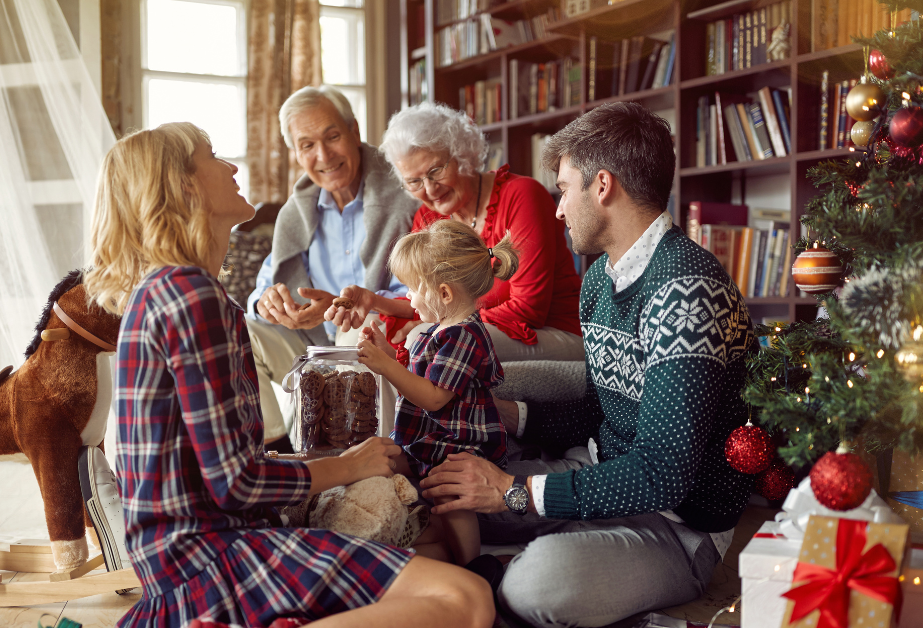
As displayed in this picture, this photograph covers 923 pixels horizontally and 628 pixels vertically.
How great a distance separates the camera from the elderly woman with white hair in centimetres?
221

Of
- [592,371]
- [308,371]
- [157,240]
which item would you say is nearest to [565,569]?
[592,371]

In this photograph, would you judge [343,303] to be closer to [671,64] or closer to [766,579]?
[766,579]

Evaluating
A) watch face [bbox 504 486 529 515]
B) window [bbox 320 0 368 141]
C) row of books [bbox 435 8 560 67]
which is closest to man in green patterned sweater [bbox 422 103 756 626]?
watch face [bbox 504 486 529 515]

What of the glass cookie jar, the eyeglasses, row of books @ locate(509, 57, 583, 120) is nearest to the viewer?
the glass cookie jar

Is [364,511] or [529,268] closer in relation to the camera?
[364,511]

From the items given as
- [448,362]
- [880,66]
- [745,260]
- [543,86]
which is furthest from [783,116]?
[448,362]

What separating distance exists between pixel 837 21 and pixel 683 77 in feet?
1.88

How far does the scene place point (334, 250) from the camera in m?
2.70

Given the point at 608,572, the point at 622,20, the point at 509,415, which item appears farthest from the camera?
the point at 622,20

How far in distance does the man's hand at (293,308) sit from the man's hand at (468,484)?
731mm

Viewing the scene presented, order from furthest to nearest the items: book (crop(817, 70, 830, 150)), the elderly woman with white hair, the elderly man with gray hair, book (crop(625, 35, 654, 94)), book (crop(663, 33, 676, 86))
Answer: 1. book (crop(625, 35, 654, 94))
2. book (crop(663, 33, 676, 86))
3. book (crop(817, 70, 830, 150))
4. the elderly man with gray hair
5. the elderly woman with white hair

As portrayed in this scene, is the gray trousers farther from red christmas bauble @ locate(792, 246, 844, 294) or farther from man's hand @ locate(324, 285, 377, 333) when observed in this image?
man's hand @ locate(324, 285, 377, 333)

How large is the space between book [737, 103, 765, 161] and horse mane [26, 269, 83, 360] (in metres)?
2.34

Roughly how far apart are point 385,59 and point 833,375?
3.83 metres
